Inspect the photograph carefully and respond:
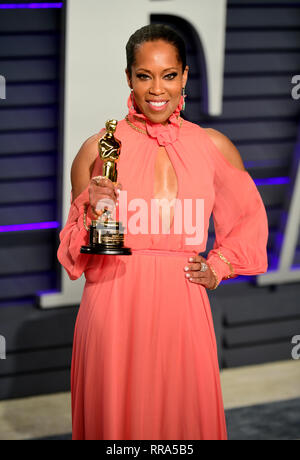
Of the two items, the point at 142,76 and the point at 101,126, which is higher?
the point at 101,126

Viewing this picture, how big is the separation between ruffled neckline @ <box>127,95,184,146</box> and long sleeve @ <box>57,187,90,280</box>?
312 millimetres

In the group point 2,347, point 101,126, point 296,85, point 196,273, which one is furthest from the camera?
point 296,85

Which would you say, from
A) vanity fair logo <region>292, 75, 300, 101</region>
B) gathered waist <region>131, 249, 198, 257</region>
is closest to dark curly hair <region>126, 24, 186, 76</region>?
gathered waist <region>131, 249, 198, 257</region>

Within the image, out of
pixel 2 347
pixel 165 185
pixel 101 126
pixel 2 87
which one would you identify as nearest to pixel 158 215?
pixel 165 185

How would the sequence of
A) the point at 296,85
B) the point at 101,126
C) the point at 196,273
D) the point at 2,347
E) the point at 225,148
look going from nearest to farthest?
the point at 196,273 < the point at 225,148 < the point at 101,126 < the point at 2,347 < the point at 296,85

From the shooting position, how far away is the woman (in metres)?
2.47

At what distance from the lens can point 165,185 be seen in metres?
2.53

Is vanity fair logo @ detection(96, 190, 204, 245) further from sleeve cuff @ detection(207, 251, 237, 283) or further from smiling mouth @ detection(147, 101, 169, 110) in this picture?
smiling mouth @ detection(147, 101, 169, 110)

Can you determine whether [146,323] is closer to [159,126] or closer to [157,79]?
[159,126]

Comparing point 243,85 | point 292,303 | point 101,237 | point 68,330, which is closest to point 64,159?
point 68,330

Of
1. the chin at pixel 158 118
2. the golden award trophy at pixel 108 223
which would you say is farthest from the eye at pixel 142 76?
the golden award trophy at pixel 108 223

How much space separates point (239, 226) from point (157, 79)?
0.67 meters

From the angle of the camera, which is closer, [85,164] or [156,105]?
[156,105]
